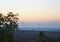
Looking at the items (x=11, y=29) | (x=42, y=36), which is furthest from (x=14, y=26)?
(x=42, y=36)

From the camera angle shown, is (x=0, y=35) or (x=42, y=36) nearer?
(x=0, y=35)

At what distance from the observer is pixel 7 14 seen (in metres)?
35.5

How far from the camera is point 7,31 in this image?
34.2 meters

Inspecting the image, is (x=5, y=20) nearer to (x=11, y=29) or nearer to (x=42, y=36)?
(x=11, y=29)

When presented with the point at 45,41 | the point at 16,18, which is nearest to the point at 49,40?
the point at 45,41

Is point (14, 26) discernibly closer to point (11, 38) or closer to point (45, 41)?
point (11, 38)

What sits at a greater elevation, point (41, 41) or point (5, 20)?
point (5, 20)

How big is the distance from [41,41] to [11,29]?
509 cm

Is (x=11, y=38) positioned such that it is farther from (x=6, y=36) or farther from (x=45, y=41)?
(x=45, y=41)

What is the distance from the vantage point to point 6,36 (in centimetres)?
3378

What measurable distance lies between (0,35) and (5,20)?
7.51ft

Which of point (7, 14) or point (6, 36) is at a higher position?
point (7, 14)

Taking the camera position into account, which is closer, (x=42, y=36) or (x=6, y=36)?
Answer: (x=6, y=36)

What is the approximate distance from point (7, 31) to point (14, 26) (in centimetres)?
126
